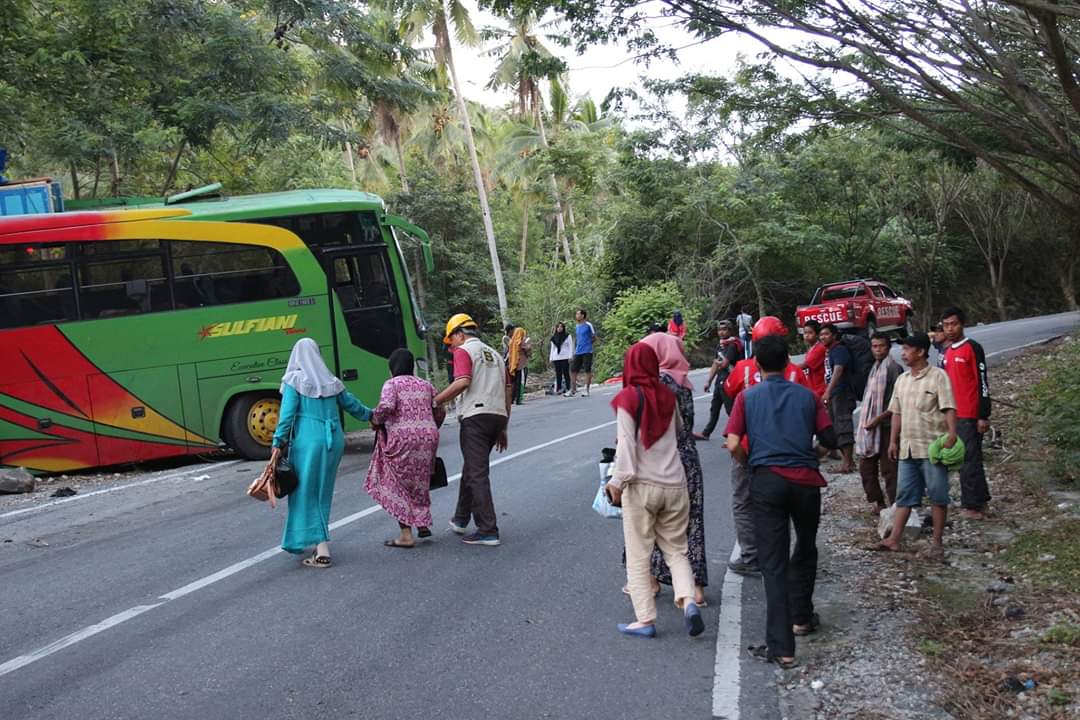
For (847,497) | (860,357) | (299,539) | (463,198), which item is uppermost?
(463,198)

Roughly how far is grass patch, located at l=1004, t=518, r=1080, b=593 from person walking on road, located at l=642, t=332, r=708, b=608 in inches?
89.2

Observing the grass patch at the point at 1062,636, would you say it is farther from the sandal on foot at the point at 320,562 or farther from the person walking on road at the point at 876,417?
the sandal on foot at the point at 320,562

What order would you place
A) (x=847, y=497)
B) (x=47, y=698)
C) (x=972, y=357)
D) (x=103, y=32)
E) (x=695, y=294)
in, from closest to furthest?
1. (x=47, y=698)
2. (x=972, y=357)
3. (x=847, y=497)
4. (x=103, y=32)
5. (x=695, y=294)

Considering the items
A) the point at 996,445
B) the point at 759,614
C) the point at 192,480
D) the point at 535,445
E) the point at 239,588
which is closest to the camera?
the point at 759,614

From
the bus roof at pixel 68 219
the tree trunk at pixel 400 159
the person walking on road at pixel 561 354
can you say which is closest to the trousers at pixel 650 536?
the bus roof at pixel 68 219

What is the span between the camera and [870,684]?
4965 mm

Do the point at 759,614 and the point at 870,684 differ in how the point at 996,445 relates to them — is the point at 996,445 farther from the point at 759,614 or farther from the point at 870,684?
the point at 870,684

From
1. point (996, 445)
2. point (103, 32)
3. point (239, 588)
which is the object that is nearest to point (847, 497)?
point (996, 445)

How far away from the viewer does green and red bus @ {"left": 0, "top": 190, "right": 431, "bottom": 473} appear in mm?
13305

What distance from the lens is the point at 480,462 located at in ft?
25.7

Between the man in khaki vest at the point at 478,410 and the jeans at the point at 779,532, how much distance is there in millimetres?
2936

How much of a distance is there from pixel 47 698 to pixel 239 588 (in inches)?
79.4

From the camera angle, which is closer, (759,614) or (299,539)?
(759,614)

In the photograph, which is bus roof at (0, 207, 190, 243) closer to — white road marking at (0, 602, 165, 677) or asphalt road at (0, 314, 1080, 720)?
asphalt road at (0, 314, 1080, 720)
